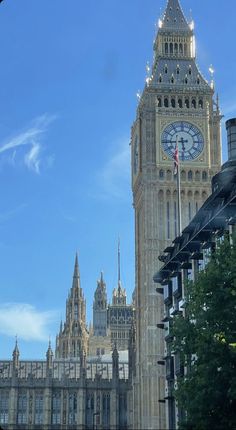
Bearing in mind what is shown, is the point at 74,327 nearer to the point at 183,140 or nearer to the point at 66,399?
the point at 66,399

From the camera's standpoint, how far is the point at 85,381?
446 ft

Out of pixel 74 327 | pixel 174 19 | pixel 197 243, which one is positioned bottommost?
pixel 197 243

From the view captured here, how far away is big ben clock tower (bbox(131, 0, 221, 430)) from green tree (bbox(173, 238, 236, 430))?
66497mm

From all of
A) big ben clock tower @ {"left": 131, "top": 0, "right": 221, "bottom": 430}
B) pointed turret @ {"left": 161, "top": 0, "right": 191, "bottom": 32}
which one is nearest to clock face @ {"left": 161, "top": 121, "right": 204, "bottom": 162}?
big ben clock tower @ {"left": 131, "top": 0, "right": 221, "bottom": 430}

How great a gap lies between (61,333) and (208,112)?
8865 cm

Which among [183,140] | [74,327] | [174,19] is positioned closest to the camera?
[183,140]

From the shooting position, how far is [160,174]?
116438 mm

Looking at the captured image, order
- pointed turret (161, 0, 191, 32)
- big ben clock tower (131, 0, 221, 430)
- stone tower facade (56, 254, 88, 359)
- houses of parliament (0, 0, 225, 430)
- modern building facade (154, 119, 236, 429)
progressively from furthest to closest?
stone tower facade (56, 254, 88, 359) < pointed turret (161, 0, 191, 32) < houses of parliament (0, 0, 225, 430) < big ben clock tower (131, 0, 221, 430) < modern building facade (154, 119, 236, 429)

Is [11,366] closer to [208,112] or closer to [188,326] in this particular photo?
[208,112]

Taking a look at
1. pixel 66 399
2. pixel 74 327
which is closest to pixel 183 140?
pixel 66 399

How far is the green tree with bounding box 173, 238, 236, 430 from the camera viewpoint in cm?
4150

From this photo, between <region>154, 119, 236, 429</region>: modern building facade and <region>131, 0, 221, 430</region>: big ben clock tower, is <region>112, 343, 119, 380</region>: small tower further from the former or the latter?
<region>154, 119, 236, 429</region>: modern building facade

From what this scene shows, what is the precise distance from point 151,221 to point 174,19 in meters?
34.1

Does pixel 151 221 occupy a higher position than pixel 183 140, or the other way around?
pixel 183 140
